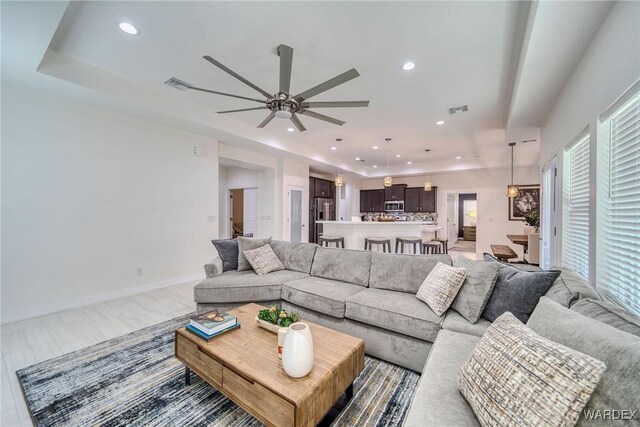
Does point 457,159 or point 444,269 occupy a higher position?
point 457,159

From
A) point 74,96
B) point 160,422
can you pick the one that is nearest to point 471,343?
point 160,422

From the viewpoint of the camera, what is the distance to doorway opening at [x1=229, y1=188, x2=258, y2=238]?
25.4ft

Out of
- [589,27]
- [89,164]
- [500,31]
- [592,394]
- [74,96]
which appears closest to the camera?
[592,394]

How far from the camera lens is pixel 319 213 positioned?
793 centimetres

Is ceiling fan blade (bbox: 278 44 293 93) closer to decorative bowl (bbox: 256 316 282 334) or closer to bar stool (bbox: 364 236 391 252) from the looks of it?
decorative bowl (bbox: 256 316 282 334)

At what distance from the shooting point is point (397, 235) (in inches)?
207

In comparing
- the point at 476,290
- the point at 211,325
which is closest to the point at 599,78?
the point at 476,290

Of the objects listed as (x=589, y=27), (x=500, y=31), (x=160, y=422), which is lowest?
(x=160, y=422)

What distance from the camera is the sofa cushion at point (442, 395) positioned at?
1029 mm

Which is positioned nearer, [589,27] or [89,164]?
[589,27]

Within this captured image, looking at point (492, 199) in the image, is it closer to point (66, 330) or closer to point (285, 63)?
point (285, 63)

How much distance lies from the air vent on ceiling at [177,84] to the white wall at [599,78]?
3.92 meters

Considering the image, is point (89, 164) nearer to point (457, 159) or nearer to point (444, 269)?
point (444, 269)

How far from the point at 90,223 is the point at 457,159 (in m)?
8.33
